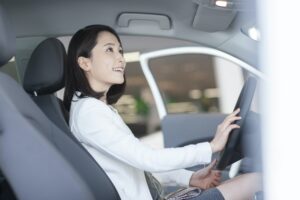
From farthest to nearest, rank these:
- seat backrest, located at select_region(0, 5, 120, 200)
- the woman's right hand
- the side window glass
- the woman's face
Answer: the side window glass
the woman's face
the woman's right hand
seat backrest, located at select_region(0, 5, 120, 200)

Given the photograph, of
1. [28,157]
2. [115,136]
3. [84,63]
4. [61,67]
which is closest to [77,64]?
[84,63]

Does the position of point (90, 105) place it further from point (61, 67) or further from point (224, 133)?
point (224, 133)

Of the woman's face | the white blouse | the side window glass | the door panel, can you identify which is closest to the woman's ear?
the woman's face

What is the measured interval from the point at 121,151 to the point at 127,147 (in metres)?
0.02

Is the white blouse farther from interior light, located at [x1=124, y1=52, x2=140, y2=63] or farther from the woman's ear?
interior light, located at [x1=124, y1=52, x2=140, y2=63]

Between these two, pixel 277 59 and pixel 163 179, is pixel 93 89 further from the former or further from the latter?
pixel 277 59

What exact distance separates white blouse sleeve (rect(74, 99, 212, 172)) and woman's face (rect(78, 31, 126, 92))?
0.13 m

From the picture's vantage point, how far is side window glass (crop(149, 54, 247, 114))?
3465 millimetres

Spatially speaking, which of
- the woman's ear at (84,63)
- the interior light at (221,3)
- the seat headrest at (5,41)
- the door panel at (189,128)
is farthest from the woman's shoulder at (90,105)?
the door panel at (189,128)

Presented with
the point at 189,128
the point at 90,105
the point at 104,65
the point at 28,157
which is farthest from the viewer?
the point at 189,128

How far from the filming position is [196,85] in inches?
266

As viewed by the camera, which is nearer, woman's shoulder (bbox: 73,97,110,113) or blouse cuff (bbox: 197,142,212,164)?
blouse cuff (bbox: 197,142,212,164)

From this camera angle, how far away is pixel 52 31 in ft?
6.88

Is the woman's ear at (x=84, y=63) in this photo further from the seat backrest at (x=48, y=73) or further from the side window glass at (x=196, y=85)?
the side window glass at (x=196, y=85)
